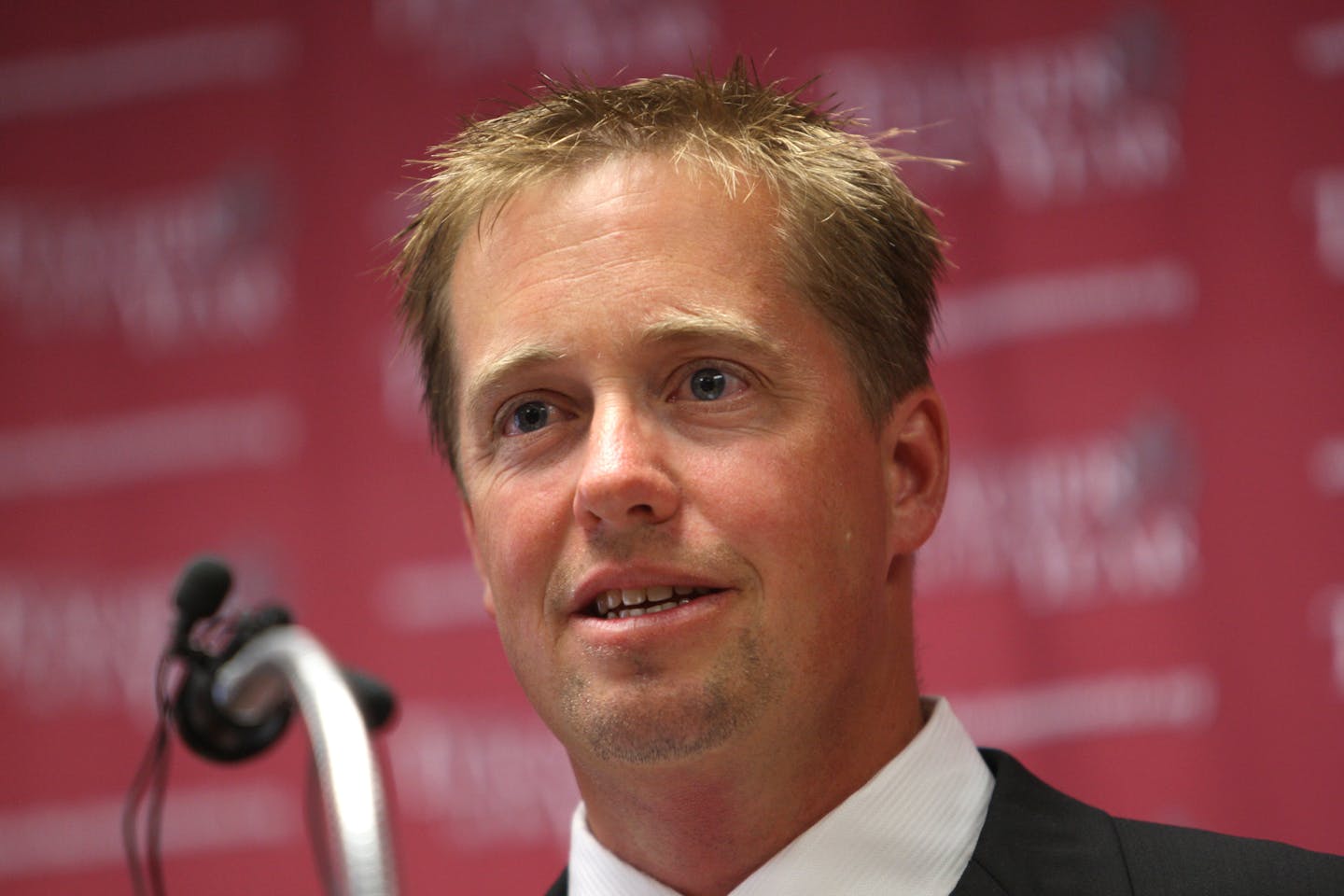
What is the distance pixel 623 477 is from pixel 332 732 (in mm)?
410

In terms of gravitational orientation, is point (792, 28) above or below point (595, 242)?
above

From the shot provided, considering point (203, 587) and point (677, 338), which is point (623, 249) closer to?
point (677, 338)

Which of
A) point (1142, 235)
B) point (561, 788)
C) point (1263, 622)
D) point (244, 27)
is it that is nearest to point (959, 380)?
point (1142, 235)

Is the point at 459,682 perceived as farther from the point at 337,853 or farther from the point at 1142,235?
the point at 337,853

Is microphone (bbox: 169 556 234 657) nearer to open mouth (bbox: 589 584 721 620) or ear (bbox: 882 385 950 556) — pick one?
open mouth (bbox: 589 584 721 620)

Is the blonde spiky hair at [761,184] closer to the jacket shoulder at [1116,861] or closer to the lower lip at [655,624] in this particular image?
the lower lip at [655,624]

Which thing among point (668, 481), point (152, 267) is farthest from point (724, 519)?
point (152, 267)

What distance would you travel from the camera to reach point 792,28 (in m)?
3.59

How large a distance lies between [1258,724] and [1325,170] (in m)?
1.18

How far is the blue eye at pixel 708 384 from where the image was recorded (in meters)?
1.68

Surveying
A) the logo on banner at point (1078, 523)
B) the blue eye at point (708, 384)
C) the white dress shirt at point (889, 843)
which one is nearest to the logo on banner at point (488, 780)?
the logo on banner at point (1078, 523)

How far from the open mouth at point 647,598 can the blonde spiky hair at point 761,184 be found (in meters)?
0.33

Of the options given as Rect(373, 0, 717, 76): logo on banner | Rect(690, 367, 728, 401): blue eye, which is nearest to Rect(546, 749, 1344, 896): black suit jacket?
Rect(690, 367, 728, 401): blue eye

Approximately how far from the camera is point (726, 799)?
1.64 meters
